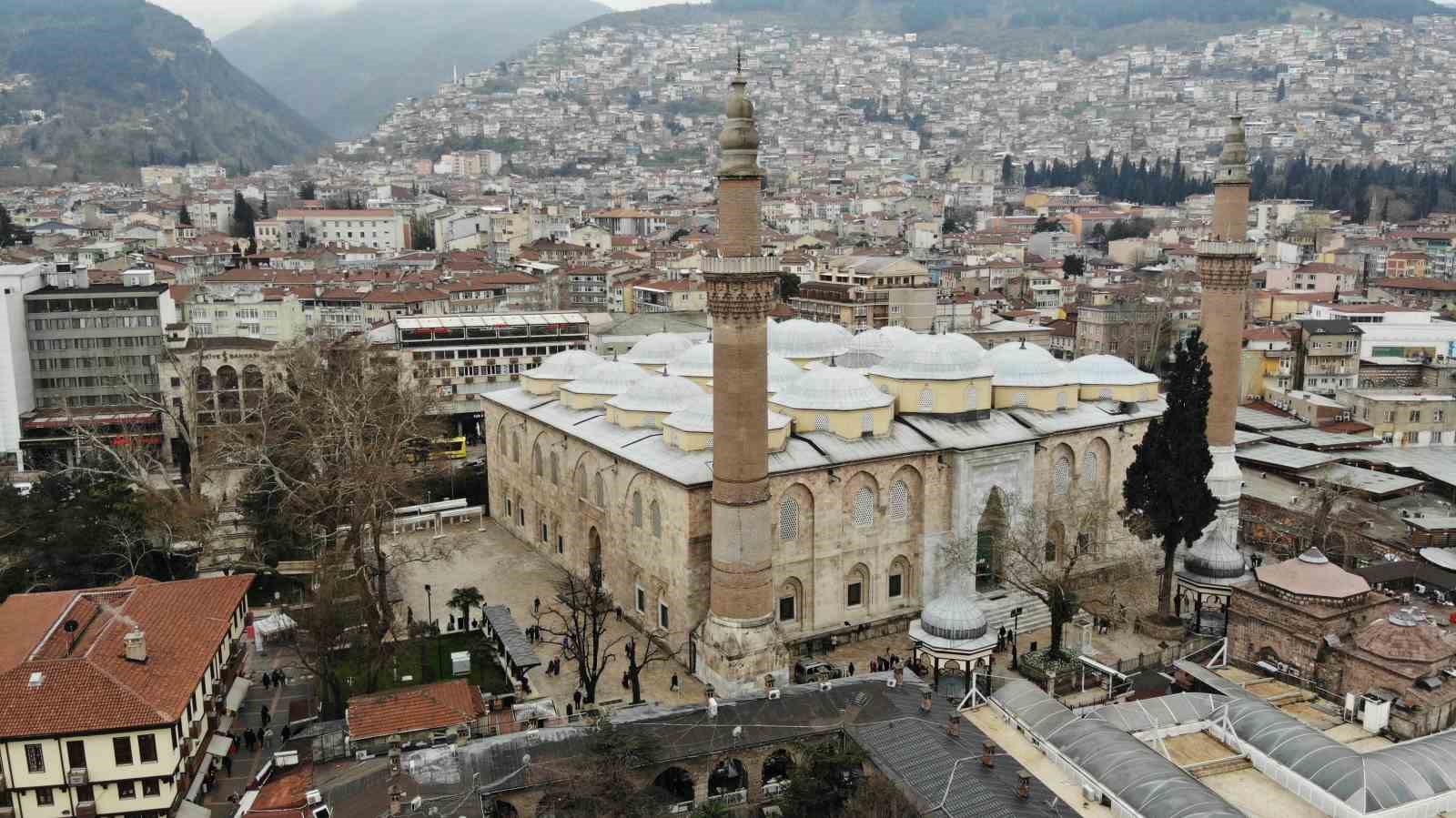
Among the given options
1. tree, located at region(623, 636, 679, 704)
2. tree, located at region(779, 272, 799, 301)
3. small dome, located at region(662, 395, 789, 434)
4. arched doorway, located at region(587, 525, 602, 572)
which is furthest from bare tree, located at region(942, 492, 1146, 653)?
tree, located at region(779, 272, 799, 301)

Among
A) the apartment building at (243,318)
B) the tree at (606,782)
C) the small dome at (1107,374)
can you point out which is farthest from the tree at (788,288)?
the tree at (606,782)

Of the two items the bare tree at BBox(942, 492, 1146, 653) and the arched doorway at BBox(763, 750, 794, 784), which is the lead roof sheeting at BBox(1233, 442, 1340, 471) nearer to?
the bare tree at BBox(942, 492, 1146, 653)

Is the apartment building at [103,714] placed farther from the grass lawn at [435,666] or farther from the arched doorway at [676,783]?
the arched doorway at [676,783]

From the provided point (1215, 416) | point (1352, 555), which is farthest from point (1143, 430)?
point (1352, 555)

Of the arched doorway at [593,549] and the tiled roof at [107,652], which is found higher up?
the tiled roof at [107,652]

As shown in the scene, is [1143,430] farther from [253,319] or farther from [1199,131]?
[1199,131]

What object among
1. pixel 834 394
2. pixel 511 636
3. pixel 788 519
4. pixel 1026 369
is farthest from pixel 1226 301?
pixel 511 636
